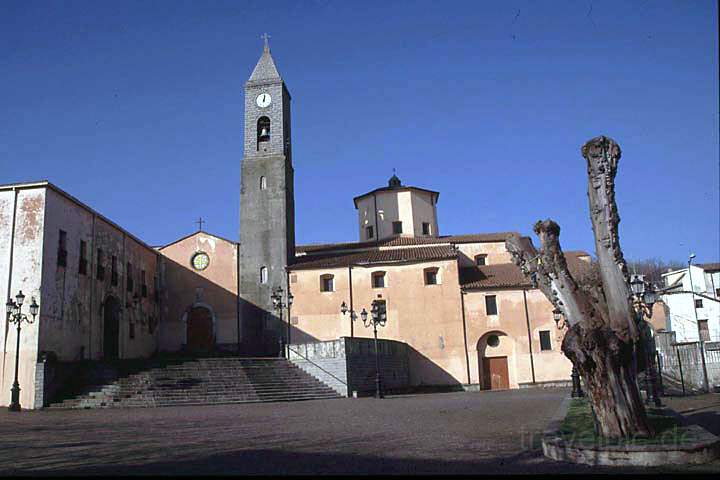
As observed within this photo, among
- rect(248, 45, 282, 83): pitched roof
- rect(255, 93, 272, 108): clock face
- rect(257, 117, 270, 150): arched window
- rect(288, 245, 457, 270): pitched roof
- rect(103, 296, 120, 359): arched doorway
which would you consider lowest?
rect(103, 296, 120, 359): arched doorway

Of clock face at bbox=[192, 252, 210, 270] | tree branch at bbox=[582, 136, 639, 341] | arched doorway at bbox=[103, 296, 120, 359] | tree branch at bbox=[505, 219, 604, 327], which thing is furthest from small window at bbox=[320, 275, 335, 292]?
tree branch at bbox=[582, 136, 639, 341]

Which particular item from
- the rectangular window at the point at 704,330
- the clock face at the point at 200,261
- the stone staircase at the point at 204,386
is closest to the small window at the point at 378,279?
the stone staircase at the point at 204,386

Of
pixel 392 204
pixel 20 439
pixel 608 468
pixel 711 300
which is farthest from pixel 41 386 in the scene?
pixel 711 300

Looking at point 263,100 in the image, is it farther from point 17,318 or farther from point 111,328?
point 17,318

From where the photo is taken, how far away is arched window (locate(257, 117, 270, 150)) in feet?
132

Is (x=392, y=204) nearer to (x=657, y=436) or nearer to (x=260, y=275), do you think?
(x=260, y=275)

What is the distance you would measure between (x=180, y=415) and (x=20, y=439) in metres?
5.77

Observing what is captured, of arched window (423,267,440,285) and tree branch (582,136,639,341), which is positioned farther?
arched window (423,267,440,285)

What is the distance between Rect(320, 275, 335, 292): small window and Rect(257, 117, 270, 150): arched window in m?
9.51

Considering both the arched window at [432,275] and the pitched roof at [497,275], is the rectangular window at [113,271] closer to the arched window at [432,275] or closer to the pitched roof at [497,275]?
the arched window at [432,275]

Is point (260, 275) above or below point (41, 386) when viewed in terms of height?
above

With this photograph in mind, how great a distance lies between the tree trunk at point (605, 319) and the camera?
866 centimetres

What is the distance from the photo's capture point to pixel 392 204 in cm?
4619

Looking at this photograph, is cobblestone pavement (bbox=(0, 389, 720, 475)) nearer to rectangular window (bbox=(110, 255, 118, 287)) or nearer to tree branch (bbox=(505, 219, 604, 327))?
tree branch (bbox=(505, 219, 604, 327))
